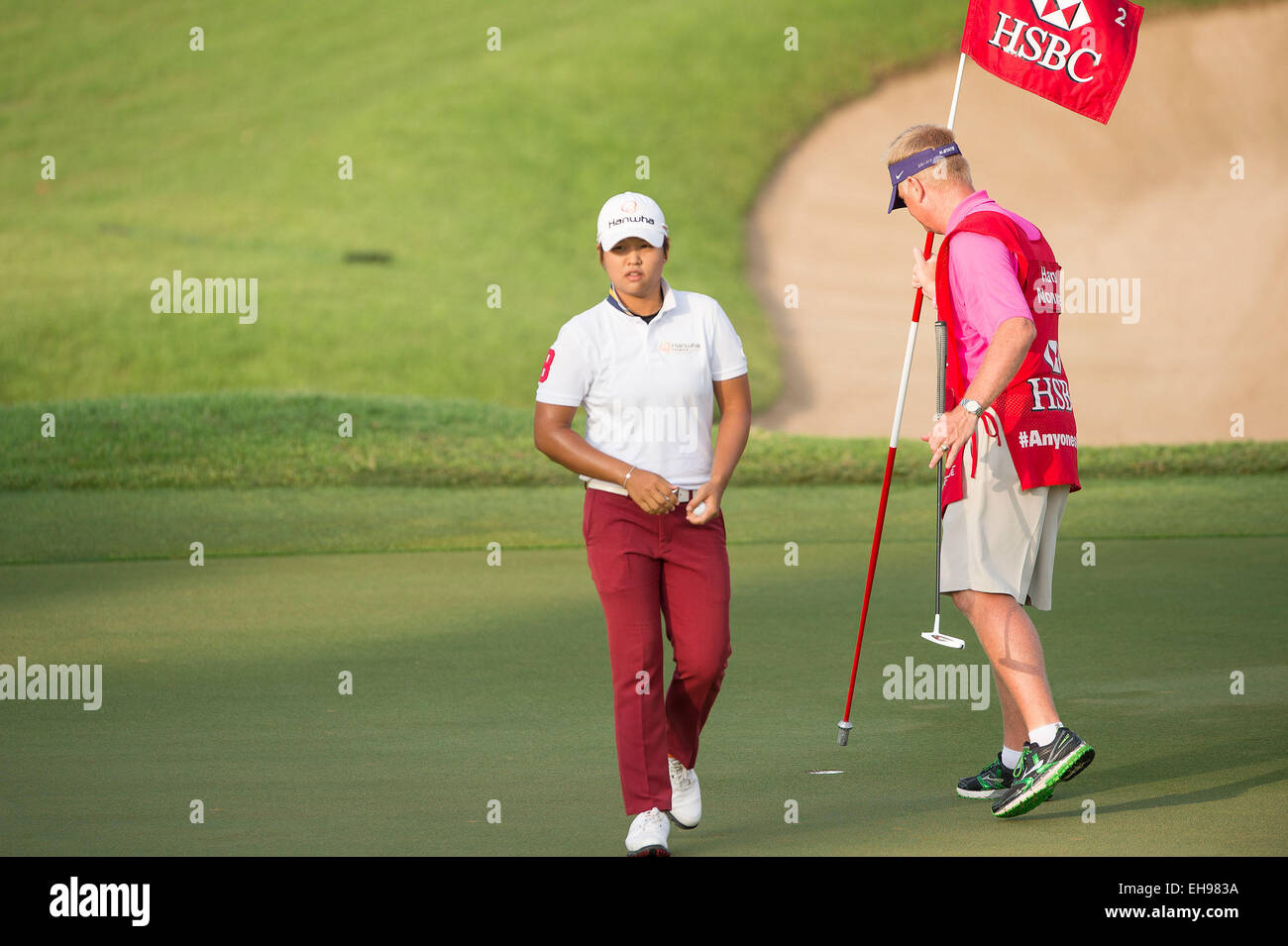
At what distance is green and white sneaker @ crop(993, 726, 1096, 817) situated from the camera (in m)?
4.41

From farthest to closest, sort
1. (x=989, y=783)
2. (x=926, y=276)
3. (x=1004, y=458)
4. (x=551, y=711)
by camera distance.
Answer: (x=551, y=711) → (x=926, y=276) → (x=989, y=783) → (x=1004, y=458)

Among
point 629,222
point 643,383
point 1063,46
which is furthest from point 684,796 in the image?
point 1063,46

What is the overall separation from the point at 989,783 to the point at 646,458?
1.27m

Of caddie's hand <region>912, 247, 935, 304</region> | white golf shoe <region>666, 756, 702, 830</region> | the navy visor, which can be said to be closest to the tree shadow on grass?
white golf shoe <region>666, 756, 702, 830</region>

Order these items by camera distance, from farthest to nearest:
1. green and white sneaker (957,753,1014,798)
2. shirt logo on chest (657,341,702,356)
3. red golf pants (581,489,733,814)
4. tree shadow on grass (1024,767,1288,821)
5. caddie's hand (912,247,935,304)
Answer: caddie's hand (912,247,935,304), green and white sneaker (957,753,1014,798), tree shadow on grass (1024,767,1288,821), shirt logo on chest (657,341,702,356), red golf pants (581,489,733,814)

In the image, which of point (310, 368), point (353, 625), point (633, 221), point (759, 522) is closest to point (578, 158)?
point (310, 368)

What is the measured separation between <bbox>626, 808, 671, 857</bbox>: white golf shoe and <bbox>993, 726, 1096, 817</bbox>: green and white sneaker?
34.1 inches

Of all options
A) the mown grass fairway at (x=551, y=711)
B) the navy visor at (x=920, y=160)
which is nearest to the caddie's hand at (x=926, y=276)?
the navy visor at (x=920, y=160)

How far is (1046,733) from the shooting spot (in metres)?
4.49

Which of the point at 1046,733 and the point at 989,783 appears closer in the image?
the point at 1046,733

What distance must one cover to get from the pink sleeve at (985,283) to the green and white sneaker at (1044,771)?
1.01 meters

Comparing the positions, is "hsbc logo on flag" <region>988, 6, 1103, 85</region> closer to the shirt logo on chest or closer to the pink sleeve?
the pink sleeve

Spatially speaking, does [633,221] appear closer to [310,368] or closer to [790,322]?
[310,368]

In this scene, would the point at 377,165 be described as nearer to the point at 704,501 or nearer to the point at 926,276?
the point at 926,276
